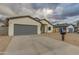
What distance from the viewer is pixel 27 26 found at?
2.88m

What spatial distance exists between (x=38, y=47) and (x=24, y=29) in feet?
1.10

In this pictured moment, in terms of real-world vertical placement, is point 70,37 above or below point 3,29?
below

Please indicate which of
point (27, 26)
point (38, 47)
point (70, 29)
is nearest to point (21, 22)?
point (27, 26)

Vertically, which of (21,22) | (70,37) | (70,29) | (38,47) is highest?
(21,22)

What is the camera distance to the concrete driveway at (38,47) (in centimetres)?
278

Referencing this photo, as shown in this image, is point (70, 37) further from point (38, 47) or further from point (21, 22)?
point (21, 22)

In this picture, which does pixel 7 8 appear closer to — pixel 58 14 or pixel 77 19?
pixel 58 14

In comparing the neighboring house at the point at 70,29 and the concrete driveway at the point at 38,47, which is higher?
the neighboring house at the point at 70,29

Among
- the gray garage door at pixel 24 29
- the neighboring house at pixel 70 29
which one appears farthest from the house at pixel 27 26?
the neighboring house at pixel 70 29

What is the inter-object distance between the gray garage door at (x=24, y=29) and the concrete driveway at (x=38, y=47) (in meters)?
0.07

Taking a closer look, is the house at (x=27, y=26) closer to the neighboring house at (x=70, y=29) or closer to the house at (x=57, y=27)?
the house at (x=57, y=27)

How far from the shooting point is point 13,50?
279 centimetres
